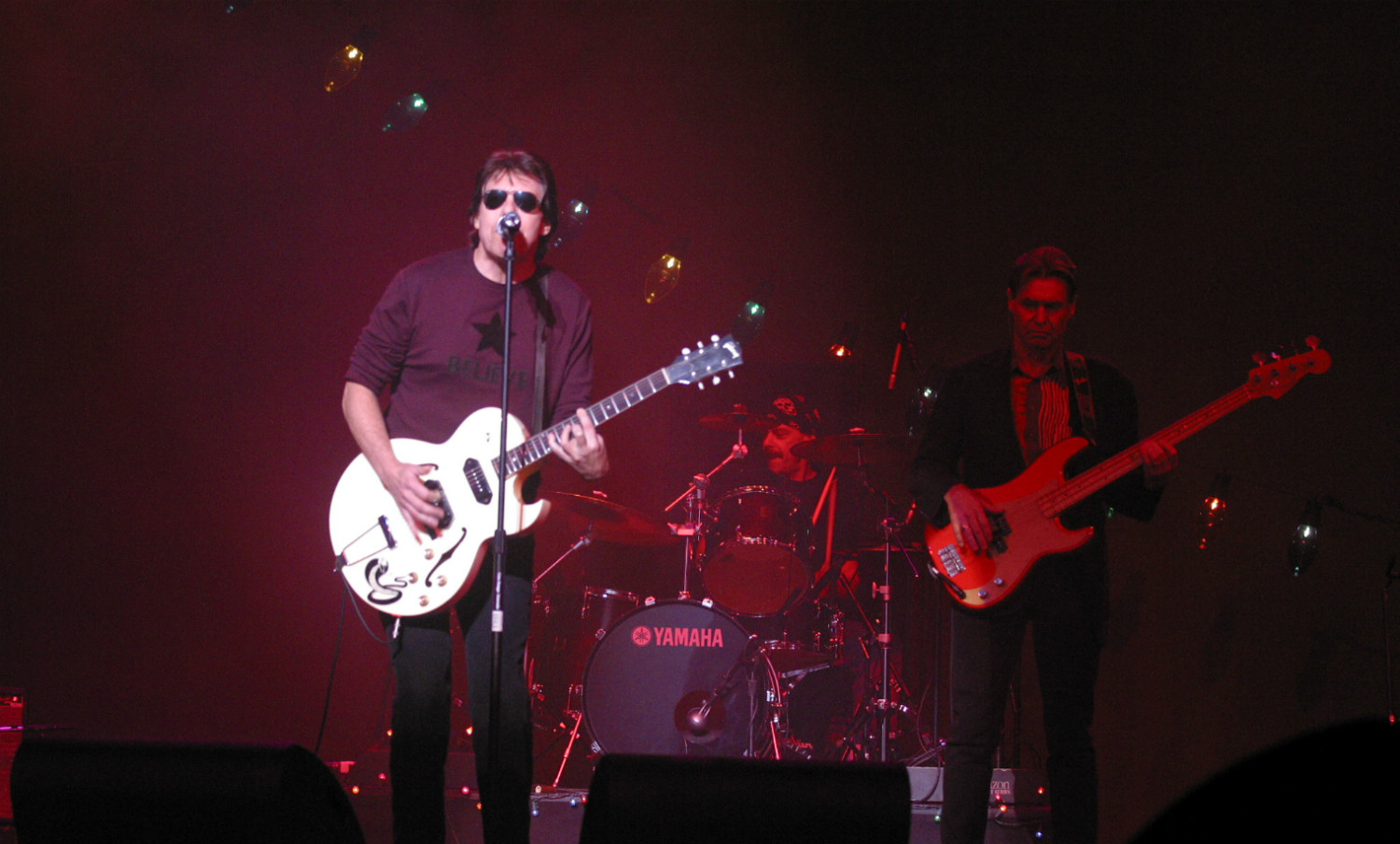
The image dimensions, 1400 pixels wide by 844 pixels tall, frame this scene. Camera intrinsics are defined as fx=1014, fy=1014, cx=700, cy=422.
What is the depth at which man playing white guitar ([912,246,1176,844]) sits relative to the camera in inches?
120

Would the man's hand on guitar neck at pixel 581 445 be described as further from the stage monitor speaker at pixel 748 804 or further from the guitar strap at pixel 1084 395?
the guitar strap at pixel 1084 395

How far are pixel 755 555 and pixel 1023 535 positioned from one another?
2431mm

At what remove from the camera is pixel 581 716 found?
17.1 feet

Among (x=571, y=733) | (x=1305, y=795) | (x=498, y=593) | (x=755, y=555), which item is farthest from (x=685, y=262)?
(x=1305, y=795)

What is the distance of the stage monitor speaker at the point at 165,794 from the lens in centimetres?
177

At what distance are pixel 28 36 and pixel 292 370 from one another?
2.34 meters

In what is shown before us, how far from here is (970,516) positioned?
3.20 m

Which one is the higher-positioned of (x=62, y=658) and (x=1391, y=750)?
(x=1391, y=750)

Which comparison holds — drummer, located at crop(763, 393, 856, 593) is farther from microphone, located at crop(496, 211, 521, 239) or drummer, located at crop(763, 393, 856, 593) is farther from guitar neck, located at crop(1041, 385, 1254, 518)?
microphone, located at crop(496, 211, 521, 239)

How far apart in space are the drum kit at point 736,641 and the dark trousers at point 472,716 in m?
2.03

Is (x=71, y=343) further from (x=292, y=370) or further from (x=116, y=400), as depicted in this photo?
(x=292, y=370)

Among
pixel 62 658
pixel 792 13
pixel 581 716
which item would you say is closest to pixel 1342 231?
pixel 792 13

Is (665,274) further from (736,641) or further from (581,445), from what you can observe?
(581,445)

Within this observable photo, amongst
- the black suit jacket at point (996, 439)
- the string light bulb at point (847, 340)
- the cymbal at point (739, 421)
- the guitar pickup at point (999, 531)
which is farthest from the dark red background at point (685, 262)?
the guitar pickup at point (999, 531)
